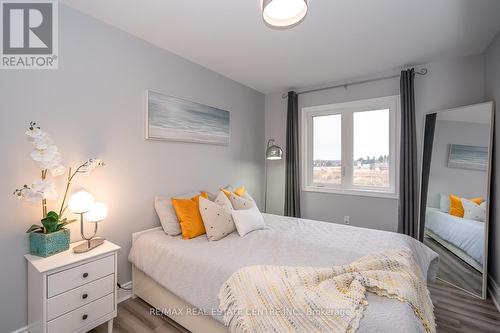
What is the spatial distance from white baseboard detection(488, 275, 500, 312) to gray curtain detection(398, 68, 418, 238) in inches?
28.2

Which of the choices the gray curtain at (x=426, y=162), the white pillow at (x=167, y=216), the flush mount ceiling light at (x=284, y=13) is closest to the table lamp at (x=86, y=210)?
the white pillow at (x=167, y=216)

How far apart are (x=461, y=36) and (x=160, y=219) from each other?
3.47 meters

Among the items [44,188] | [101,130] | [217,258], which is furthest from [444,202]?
[44,188]

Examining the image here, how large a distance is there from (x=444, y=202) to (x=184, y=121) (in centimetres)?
313

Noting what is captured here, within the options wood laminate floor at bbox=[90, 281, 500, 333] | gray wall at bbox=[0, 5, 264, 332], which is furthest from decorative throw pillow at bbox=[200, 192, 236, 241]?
wood laminate floor at bbox=[90, 281, 500, 333]

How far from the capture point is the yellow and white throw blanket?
1.12m

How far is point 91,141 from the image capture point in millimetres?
1966

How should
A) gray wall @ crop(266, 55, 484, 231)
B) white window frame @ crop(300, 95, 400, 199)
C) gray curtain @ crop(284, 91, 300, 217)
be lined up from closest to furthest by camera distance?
gray wall @ crop(266, 55, 484, 231) < white window frame @ crop(300, 95, 400, 199) < gray curtain @ crop(284, 91, 300, 217)

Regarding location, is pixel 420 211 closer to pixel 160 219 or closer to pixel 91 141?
pixel 160 219

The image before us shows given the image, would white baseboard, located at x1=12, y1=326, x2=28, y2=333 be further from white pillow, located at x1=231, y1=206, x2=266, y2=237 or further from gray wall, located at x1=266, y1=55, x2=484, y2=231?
gray wall, located at x1=266, y1=55, x2=484, y2=231

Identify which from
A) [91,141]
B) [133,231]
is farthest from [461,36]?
[133,231]

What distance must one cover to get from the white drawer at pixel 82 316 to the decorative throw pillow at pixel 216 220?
876 mm

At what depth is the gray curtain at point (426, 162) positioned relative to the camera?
2758 millimetres

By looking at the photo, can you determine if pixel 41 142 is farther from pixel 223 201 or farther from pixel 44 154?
pixel 223 201
